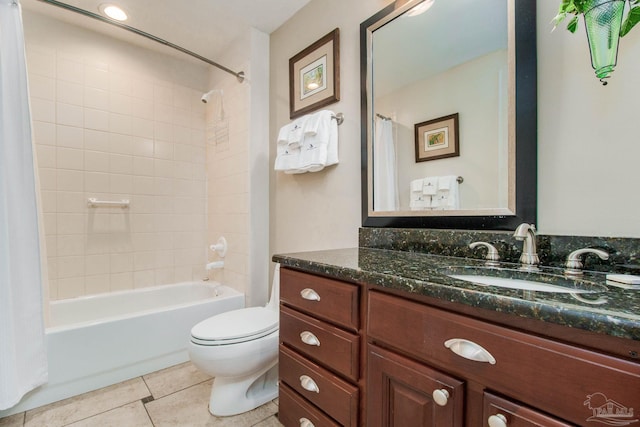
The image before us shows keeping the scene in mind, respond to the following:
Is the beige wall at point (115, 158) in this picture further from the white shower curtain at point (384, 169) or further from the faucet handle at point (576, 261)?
the faucet handle at point (576, 261)

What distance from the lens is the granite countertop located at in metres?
0.45

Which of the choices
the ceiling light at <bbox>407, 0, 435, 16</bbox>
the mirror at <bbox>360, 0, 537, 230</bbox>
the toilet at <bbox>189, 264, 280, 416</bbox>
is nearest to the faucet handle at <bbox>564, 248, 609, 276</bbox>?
the mirror at <bbox>360, 0, 537, 230</bbox>

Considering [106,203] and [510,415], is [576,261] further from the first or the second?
[106,203]

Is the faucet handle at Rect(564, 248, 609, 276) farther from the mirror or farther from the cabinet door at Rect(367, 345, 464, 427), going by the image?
the cabinet door at Rect(367, 345, 464, 427)

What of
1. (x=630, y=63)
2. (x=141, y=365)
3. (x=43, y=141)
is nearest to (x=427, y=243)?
(x=630, y=63)

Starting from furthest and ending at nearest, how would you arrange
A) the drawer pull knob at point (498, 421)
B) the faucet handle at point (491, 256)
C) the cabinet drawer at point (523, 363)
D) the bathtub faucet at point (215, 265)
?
the bathtub faucet at point (215, 265) < the faucet handle at point (491, 256) < the drawer pull knob at point (498, 421) < the cabinet drawer at point (523, 363)

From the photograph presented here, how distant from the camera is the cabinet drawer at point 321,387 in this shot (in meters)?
0.88

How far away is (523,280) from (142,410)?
1827 mm

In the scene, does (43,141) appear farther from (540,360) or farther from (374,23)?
(540,360)

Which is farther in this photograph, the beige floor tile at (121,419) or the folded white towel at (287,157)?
the folded white towel at (287,157)

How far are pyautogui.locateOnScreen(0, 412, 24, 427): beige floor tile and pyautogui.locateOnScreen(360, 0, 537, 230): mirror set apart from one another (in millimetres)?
1954

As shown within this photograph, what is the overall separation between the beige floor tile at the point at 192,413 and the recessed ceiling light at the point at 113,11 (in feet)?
8.03

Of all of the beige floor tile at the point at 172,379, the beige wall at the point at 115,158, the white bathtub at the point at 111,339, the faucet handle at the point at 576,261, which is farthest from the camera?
the beige wall at the point at 115,158

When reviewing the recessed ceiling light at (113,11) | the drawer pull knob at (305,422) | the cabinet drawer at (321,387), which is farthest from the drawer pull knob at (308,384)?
the recessed ceiling light at (113,11)
